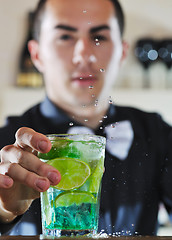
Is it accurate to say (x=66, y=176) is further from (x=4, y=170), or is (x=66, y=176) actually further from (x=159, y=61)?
(x=159, y=61)

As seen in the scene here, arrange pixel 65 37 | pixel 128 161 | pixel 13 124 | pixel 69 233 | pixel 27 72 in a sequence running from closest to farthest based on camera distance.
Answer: pixel 69 233
pixel 128 161
pixel 13 124
pixel 65 37
pixel 27 72

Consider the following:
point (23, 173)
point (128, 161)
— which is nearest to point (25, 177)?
point (23, 173)

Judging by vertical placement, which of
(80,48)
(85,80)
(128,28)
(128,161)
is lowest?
(128,161)

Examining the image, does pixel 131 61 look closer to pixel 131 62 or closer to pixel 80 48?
pixel 131 62

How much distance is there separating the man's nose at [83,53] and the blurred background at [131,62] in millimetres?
787

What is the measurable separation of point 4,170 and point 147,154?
71cm

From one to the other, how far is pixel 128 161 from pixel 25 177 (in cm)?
58

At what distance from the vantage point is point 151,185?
1168mm

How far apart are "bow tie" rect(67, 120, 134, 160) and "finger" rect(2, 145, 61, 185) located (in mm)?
513

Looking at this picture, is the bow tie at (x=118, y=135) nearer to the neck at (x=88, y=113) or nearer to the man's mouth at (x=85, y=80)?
the neck at (x=88, y=113)

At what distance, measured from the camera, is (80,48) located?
4.43ft

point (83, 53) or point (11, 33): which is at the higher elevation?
point (11, 33)

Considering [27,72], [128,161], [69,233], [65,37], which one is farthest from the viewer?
[27,72]

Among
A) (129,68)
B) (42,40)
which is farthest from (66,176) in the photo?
(129,68)
